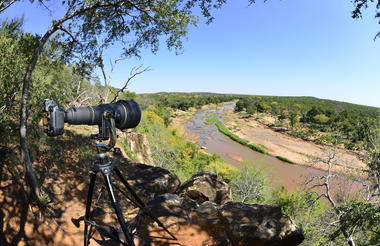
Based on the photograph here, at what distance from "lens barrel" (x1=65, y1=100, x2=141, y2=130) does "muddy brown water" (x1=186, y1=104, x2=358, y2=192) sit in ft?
70.4

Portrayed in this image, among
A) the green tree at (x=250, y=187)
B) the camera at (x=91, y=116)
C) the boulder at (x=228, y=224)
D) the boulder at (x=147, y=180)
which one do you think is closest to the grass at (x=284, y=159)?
the green tree at (x=250, y=187)

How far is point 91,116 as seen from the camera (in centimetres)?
223

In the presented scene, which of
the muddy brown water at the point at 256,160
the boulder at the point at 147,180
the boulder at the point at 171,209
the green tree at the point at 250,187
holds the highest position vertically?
the boulder at the point at 171,209

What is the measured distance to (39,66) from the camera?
22.5 ft

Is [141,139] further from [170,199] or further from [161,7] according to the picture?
[161,7]

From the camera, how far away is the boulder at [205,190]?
7475mm

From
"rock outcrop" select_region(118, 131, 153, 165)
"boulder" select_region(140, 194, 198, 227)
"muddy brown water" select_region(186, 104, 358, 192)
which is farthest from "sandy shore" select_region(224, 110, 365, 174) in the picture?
"boulder" select_region(140, 194, 198, 227)

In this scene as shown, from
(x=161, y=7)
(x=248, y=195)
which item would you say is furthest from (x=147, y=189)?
(x=248, y=195)

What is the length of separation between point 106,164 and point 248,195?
51.3 ft

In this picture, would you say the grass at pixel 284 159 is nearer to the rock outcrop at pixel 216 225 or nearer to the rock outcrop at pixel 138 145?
the rock outcrop at pixel 138 145

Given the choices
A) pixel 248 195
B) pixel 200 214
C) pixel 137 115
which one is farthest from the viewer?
pixel 248 195

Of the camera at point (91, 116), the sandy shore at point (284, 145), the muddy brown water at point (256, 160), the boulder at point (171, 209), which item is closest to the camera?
the camera at point (91, 116)

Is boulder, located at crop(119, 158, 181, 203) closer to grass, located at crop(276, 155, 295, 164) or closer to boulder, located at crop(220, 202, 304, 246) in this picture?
boulder, located at crop(220, 202, 304, 246)

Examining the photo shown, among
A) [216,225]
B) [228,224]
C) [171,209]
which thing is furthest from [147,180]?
[228,224]
